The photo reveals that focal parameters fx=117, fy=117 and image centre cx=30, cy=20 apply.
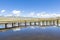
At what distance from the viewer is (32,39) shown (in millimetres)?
18078

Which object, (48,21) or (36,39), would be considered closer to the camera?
(36,39)

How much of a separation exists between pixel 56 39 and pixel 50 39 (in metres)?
0.95

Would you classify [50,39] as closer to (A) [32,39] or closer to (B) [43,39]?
(B) [43,39]

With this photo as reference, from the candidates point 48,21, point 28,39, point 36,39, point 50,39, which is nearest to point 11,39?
point 28,39

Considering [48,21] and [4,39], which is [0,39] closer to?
[4,39]

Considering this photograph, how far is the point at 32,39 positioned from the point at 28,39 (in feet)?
2.03

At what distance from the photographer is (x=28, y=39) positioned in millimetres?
18016

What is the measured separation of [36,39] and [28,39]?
123 centimetres

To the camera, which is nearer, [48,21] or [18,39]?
[18,39]

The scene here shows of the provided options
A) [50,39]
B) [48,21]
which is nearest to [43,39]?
[50,39]

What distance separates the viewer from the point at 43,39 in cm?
1803

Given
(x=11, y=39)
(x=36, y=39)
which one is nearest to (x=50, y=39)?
(x=36, y=39)

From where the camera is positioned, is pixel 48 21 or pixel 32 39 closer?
pixel 32 39

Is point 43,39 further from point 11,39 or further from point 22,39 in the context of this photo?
point 11,39
